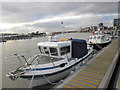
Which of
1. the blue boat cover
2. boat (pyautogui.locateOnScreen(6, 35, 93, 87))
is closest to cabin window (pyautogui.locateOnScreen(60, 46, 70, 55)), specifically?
boat (pyautogui.locateOnScreen(6, 35, 93, 87))

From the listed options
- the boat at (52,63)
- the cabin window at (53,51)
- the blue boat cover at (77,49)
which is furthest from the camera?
the blue boat cover at (77,49)

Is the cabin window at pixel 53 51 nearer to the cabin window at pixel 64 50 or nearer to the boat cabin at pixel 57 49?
the boat cabin at pixel 57 49

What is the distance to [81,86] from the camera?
464cm

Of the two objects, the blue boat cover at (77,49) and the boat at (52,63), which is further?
the blue boat cover at (77,49)

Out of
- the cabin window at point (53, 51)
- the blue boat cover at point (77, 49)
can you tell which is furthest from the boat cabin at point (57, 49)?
the blue boat cover at point (77, 49)

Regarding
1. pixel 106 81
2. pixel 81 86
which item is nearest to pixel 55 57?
pixel 81 86

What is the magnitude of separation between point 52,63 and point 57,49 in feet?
3.65

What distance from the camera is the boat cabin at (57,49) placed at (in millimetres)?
6946

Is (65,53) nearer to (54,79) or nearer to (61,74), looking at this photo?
(61,74)

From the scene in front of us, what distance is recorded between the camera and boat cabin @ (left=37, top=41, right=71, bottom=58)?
22.8ft

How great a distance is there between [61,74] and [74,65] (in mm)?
1452

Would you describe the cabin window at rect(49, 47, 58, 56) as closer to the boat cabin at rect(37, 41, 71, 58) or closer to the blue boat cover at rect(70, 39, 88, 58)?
the boat cabin at rect(37, 41, 71, 58)

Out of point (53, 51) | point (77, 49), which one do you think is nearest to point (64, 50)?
point (53, 51)

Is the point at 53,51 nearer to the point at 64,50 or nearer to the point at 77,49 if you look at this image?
the point at 64,50
